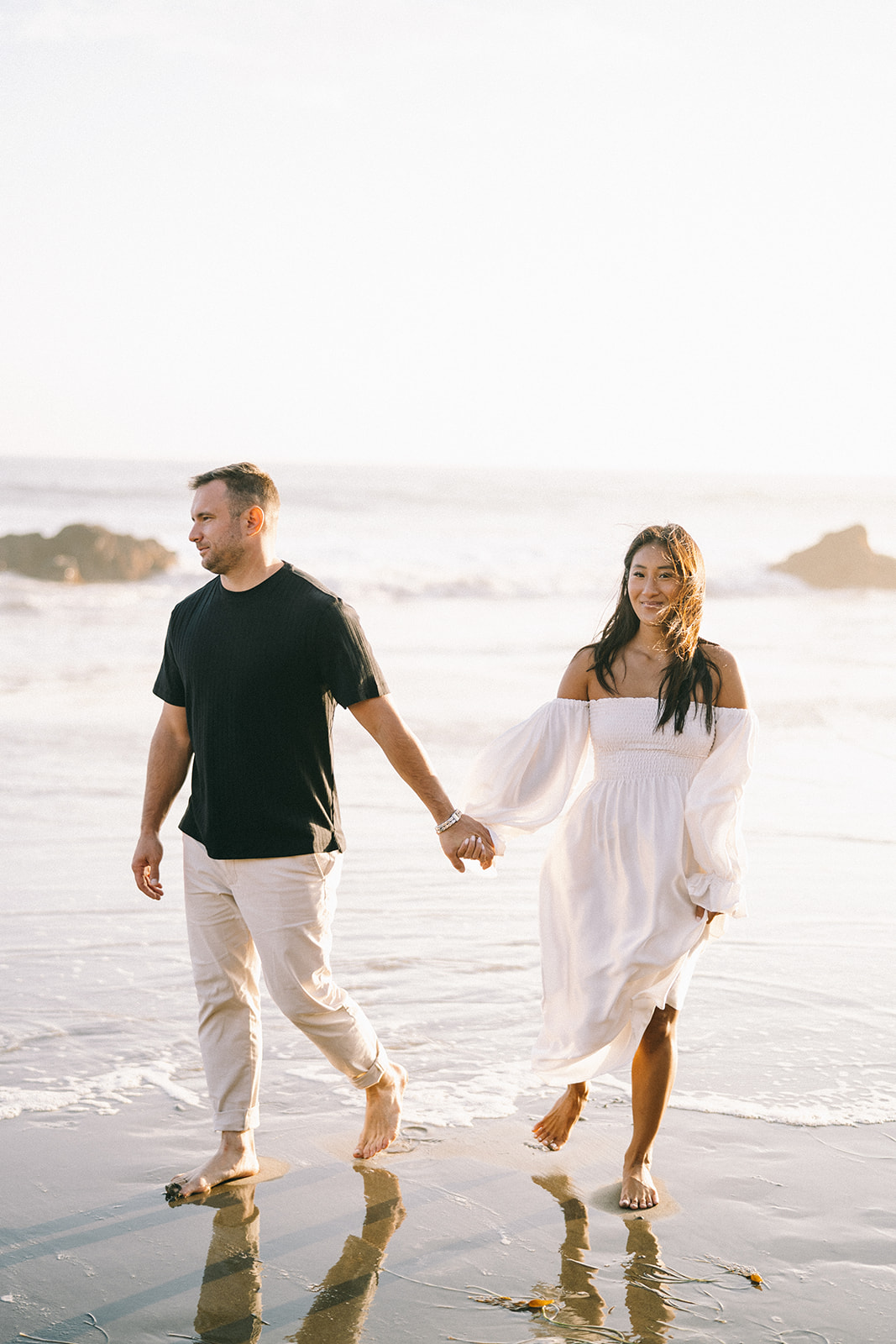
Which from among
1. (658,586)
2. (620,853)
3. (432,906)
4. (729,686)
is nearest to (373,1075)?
(620,853)

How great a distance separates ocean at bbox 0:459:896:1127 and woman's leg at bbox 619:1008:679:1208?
592mm

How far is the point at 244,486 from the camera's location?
3.62m

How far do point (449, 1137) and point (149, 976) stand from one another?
187 centimetres

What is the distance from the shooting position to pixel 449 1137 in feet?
12.9

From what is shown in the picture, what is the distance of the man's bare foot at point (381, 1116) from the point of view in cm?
373

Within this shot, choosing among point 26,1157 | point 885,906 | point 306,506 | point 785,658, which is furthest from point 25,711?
point 306,506

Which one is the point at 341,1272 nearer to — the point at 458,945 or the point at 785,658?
the point at 458,945

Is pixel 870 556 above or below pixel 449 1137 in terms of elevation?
above

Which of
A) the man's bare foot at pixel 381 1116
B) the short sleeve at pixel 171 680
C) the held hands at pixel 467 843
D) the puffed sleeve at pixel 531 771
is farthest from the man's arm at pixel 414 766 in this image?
the man's bare foot at pixel 381 1116

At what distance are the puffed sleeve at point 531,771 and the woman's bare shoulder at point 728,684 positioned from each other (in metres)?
0.39

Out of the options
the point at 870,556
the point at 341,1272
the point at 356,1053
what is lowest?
the point at 341,1272

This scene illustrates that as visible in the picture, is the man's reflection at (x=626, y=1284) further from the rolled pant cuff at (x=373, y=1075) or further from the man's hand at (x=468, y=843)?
the man's hand at (x=468, y=843)

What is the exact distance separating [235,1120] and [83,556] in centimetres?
2268

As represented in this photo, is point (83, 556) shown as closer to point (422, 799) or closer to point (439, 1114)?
point (439, 1114)
